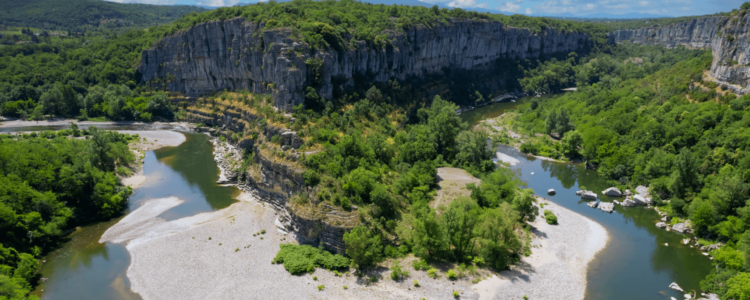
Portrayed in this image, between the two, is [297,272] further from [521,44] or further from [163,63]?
[521,44]

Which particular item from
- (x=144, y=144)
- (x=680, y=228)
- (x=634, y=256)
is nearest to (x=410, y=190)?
(x=634, y=256)

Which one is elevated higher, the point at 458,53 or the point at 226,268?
the point at 458,53

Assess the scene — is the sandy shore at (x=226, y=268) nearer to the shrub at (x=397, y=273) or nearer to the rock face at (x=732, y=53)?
the shrub at (x=397, y=273)

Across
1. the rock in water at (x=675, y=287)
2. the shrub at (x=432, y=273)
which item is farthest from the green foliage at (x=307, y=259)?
the rock in water at (x=675, y=287)

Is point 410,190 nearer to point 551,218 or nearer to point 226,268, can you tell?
point 551,218

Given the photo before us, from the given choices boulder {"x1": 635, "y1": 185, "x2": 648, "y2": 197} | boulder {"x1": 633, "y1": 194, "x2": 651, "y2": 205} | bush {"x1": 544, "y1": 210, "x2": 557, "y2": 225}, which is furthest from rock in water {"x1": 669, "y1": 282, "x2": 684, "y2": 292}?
boulder {"x1": 635, "y1": 185, "x2": 648, "y2": 197}

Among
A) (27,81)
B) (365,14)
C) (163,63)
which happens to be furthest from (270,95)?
(27,81)
